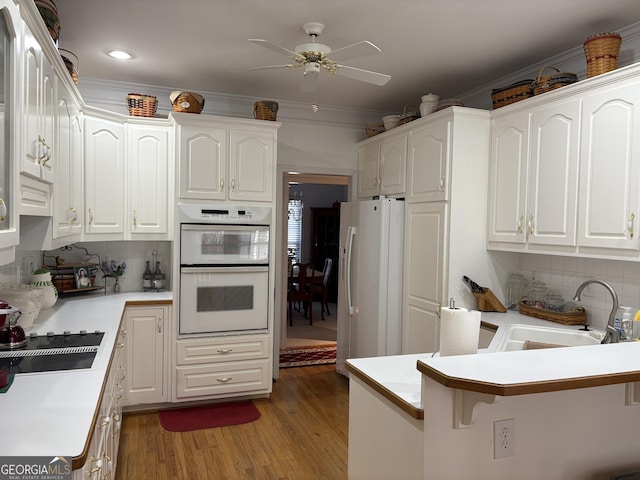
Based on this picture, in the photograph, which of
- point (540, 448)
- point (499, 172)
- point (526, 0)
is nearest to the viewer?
point (540, 448)

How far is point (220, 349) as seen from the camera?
3842 mm

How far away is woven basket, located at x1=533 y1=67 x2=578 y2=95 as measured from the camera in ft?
9.55

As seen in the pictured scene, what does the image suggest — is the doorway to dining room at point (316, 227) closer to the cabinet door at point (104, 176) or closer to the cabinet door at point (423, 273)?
the cabinet door at point (423, 273)

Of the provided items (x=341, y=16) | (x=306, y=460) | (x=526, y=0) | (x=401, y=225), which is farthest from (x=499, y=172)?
(x=306, y=460)

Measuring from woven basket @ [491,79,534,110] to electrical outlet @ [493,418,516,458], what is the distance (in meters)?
2.34

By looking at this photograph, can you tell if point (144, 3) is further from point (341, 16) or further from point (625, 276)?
point (625, 276)

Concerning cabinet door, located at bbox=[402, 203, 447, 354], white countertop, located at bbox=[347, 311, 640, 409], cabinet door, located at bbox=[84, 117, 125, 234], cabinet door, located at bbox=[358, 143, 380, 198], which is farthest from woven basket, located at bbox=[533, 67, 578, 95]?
cabinet door, located at bbox=[84, 117, 125, 234]

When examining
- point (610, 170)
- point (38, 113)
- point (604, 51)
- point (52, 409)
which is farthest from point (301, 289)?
point (52, 409)

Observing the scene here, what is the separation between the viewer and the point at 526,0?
8.00 feet

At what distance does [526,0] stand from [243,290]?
2735 millimetres

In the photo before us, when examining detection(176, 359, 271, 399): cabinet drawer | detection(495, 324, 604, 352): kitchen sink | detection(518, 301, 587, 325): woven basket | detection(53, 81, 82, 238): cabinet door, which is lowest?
detection(176, 359, 271, 399): cabinet drawer

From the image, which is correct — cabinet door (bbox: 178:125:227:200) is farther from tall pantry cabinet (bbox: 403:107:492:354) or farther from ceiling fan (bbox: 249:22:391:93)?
tall pantry cabinet (bbox: 403:107:492:354)

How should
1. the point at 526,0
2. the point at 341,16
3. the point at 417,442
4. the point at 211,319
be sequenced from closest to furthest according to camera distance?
the point at 417,442, the point at 526,0, the point at 341,16, the point at 211,319

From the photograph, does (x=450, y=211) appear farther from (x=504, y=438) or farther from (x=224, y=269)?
(x=504, y=438)
